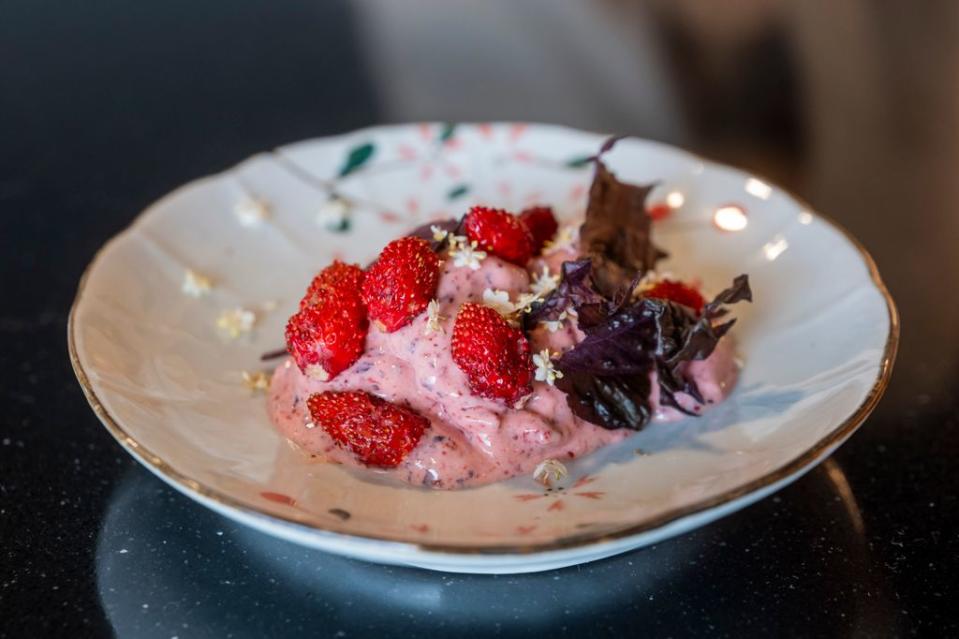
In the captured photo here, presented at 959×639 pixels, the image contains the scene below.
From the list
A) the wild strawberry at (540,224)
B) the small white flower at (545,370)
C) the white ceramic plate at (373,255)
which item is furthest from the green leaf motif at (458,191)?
the small white flower at (545,370)

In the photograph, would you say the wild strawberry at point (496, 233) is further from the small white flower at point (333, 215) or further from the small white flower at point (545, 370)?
the small white flower at point (333, 215)

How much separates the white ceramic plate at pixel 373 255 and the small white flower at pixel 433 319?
0.22 metres

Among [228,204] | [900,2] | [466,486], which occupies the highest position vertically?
[228,204]

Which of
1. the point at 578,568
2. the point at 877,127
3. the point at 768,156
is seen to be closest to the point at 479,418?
the point at 578,568

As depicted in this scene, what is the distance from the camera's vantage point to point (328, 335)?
150 centimetres

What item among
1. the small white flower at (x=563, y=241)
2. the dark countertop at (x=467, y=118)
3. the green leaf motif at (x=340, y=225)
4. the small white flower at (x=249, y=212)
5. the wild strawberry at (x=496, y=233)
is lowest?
the dark countertop at (x=467, y=118)

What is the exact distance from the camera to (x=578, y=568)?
4.40 feet

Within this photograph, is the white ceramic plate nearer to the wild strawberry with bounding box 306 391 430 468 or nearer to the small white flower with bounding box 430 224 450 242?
the wild strawberry with bounding box 306 391 430 468

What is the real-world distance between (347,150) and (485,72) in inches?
42.9

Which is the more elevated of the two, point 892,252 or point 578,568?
point 578,568

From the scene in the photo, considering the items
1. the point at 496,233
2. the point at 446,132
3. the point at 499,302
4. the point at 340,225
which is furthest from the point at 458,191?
the point at 499,302

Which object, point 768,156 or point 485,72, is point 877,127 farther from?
point 485,72

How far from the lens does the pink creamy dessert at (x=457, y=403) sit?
144 centimetres

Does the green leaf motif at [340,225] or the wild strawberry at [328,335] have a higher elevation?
the wild strawberry at [328,335]
